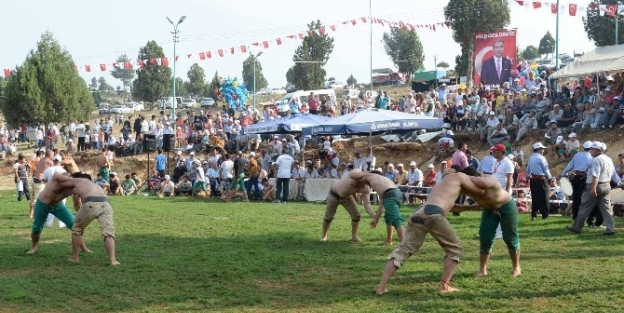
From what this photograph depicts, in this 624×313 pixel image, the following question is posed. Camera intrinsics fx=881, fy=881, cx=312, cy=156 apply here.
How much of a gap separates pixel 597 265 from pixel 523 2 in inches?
851

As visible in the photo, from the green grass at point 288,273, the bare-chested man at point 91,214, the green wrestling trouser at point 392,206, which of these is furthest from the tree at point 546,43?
the bare-chested man at point 91,214

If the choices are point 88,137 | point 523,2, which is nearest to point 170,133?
point 88,137

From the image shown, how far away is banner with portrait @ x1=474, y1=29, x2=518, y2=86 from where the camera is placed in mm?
39562

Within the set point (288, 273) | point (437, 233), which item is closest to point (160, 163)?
point (288, 273)

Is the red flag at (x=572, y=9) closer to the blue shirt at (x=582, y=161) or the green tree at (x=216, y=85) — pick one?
the blue shirt at (x=582, y=161)

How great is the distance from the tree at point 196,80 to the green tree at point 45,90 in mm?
50086

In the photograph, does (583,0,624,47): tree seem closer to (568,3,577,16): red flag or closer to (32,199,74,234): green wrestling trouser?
(568,3,577,16): red flag

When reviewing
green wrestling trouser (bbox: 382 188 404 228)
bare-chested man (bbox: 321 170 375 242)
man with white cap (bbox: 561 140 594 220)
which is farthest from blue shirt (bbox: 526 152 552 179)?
green wrestling trouser (bbox: 382 188 404 228)

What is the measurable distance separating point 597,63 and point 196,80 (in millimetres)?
74203

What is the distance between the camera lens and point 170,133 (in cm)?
3562

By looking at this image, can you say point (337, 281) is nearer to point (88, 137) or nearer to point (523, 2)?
point (523, 2)

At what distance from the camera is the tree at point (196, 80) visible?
97750 millimetres

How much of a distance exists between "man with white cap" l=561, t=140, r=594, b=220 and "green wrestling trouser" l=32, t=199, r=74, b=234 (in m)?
9.02

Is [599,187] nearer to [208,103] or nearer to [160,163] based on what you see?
[160,163]
